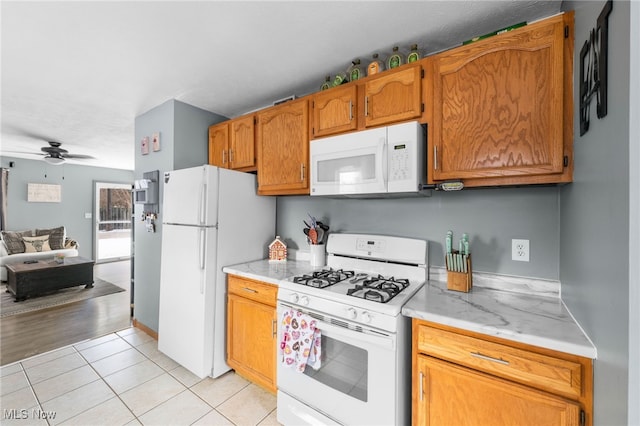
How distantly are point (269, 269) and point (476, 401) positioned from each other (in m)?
1.52

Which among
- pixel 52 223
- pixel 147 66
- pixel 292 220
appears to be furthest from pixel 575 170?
pixel 52 223

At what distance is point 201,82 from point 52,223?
622 cm

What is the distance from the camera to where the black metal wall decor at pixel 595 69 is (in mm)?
824

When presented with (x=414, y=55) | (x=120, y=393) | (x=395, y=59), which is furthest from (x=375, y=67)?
(x=120, y=393)

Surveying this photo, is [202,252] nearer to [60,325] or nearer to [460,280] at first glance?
[460,280]

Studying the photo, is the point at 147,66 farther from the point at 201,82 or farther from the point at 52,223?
the point at 52,223

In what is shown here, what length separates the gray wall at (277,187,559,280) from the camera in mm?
1535

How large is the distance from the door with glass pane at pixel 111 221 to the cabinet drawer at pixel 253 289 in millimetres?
5968

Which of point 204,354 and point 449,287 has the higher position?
point 449,287

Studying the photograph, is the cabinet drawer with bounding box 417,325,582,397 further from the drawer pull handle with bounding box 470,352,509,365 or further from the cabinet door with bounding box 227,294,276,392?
the cabinet door with bounding box 227,294,276,392

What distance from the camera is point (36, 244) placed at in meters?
5.16

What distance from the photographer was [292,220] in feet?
8.68

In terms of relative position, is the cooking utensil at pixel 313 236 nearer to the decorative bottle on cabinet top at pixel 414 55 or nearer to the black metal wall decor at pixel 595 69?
the decorative bottle on cabinet top at pixel 414 55

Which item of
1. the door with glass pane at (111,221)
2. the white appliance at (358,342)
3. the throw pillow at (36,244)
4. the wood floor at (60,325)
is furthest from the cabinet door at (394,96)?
the door with glass pane at (111,221)
